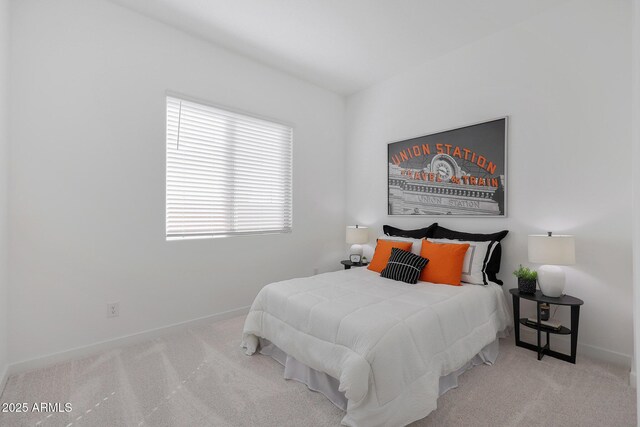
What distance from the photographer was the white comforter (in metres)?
1.61

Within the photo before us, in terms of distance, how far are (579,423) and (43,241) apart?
12.3 feet

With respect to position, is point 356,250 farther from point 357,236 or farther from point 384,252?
point 384,252

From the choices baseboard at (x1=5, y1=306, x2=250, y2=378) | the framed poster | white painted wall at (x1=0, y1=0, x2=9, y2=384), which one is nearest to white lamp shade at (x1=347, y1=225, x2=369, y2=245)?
the framed poster

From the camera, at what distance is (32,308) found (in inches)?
90.9

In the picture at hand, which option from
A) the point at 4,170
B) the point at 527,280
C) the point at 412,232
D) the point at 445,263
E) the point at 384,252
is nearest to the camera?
the point at 4,170

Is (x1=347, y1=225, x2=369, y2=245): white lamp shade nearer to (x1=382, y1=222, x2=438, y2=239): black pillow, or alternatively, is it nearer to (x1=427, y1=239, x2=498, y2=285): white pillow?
(x1=382, y1=222, x2=438, y2=239): black pillow

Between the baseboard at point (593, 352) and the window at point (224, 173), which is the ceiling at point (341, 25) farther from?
the baseboard at point (593, 352)

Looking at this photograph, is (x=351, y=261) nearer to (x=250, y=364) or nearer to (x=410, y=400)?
(x=250, y=364)

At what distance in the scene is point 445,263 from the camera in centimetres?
276

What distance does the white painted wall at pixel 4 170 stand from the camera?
2053 millimetres

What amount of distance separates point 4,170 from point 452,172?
3.85 metres

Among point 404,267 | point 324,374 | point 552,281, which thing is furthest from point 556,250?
point 324,374

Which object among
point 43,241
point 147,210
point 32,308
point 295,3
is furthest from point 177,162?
point 295,3

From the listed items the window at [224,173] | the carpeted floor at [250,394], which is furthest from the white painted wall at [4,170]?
the window at [224,173]
